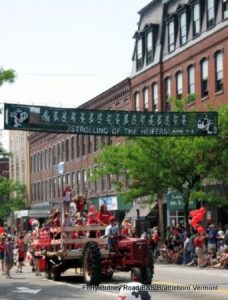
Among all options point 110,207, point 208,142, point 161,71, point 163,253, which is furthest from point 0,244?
point 110,207

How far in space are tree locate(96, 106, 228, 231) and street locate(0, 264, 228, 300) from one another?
864cm

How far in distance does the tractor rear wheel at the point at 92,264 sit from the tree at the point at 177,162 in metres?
12.8

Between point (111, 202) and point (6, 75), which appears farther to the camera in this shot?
point (111, 202)

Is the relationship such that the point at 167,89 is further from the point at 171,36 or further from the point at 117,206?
the point at 117,206

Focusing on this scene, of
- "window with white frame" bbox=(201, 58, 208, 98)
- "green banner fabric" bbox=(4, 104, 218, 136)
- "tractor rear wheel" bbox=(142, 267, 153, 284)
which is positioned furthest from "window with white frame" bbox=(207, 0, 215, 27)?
"tractor rear wheel" bbox=(142, 267, 153, 284)

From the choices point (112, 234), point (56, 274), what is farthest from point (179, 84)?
point (112, 234)

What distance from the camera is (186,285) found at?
18125 mm

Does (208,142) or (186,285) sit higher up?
(208,142)

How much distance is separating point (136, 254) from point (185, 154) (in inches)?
534

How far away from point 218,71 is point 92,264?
2179cm

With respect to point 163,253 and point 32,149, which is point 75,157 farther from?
point 163,253

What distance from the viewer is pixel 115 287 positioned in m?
17.7

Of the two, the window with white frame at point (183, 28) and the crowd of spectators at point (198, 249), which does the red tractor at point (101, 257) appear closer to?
the crowd of spectators at point (198, 249)

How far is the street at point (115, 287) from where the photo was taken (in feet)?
51.9
